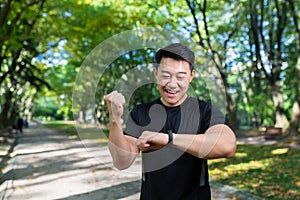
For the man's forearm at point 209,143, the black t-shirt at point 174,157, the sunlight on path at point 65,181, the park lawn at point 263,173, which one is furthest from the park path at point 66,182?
the man's forearm at point 209,143

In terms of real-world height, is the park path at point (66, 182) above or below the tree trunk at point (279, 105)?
below

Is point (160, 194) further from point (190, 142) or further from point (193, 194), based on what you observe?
point (190, 142)

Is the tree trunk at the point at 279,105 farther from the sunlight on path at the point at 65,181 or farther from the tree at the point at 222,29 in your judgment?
the sunlight on path at the point at 65,181

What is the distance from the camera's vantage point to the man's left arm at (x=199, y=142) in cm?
134

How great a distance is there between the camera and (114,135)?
5.08 feet

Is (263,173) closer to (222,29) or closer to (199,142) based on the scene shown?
(199,142)

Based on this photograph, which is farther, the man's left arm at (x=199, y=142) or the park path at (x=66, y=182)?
the park path at (x=66, y=182)

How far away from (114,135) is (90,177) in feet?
Result: 25.6

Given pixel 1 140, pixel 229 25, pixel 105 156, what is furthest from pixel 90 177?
pixel 229 25

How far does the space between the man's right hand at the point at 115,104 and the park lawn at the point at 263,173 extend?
619cm

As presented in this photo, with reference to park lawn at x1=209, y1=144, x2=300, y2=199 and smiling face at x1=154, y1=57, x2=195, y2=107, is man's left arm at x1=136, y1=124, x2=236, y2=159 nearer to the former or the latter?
smiling face at x1=154, y1=57, x2=195, y2=107

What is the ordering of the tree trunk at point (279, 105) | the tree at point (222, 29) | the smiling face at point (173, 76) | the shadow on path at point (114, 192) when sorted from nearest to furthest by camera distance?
the smiling face at point (173, 76), the shadow on path at point (114, 192), the tree at point (222, 29), the tree trunk at point (279, 105)

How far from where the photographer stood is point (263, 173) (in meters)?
9.18

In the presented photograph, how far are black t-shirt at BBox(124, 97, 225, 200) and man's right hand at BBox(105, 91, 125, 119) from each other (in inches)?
16.1
